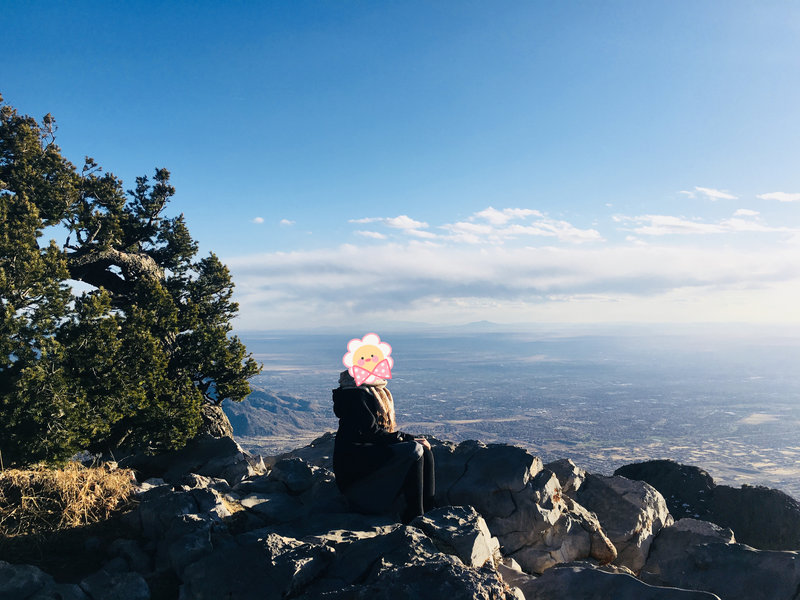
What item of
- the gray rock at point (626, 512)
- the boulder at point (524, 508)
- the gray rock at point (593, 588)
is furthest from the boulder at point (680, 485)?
the gray rock at point (593, 588)

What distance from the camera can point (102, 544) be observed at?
7.41 m

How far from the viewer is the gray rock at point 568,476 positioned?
40.0ft

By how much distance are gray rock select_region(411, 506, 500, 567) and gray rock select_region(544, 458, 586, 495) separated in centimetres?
533

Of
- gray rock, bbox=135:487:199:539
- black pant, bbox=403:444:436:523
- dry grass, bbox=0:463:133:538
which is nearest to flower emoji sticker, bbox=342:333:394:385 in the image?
black pant, bbox=403:444:436:523

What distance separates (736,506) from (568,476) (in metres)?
7.00

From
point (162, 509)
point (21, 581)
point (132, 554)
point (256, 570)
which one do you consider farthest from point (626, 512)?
point (21, 581)

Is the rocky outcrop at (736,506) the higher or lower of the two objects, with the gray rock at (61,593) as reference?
lower

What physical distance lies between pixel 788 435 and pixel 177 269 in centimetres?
22848

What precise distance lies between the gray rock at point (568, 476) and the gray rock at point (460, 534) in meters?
5.33

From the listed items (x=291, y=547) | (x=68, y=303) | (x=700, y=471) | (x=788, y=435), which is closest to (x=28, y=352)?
(x=68, y=303)

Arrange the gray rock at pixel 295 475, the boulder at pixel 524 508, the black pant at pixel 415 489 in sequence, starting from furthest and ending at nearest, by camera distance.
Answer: the gray rock at pixel 295 475
the boulder at pixel 524 508
the black pant at pixel 415 489

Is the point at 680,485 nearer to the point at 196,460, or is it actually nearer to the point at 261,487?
the point at 261,487

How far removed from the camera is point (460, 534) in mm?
6809

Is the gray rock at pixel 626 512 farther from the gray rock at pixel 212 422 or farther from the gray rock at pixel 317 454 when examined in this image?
the gray rock at pixel 212 422
